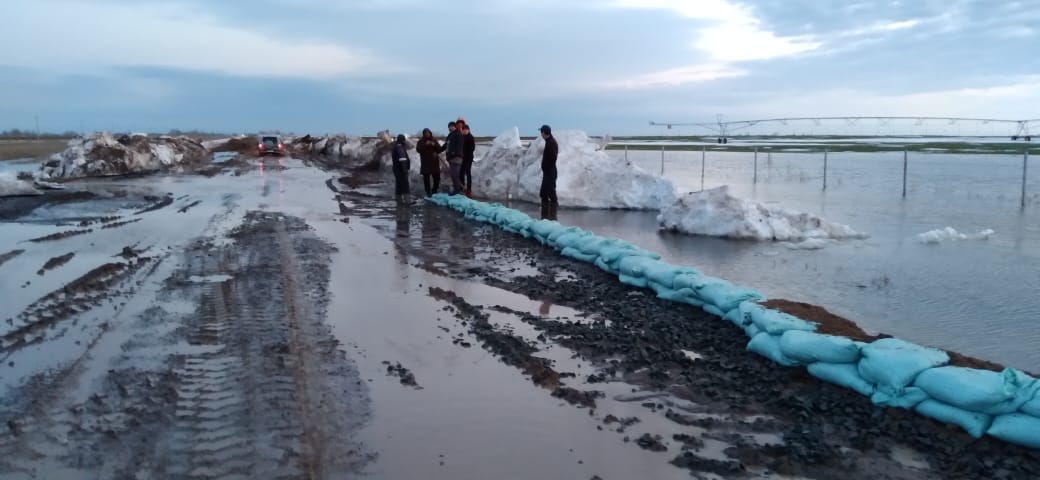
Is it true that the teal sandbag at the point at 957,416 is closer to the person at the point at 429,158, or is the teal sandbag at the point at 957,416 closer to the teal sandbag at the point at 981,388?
the teal sandbag at the point at 981,388

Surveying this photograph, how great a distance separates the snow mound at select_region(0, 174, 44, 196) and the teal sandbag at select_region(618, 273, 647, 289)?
58.3 feet

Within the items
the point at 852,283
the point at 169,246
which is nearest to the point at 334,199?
the point at 169,246

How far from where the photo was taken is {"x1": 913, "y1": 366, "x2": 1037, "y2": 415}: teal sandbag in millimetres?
4402

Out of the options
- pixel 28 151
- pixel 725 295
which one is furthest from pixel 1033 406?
pixel 28 151

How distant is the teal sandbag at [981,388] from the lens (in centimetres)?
440

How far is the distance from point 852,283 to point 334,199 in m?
13.6

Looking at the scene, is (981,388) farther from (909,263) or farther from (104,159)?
(104,159)

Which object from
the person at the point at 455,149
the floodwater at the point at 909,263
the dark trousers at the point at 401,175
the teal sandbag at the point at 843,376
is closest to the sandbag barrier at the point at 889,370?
the teal sandbag at the point at 843,376

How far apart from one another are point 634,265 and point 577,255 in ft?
6.06

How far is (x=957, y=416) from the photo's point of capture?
458 centimetres

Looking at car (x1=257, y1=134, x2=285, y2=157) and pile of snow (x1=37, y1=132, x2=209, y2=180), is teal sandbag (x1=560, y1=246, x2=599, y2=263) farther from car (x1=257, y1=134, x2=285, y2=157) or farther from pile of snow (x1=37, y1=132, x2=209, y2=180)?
car (x1=257, y1=134, x2=285, y2=157)

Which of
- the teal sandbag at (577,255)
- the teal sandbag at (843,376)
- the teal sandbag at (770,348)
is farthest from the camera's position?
the teal sandbag at (577,255)

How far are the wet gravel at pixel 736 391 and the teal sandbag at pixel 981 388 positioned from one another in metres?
0.18

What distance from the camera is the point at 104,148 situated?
103 feet
